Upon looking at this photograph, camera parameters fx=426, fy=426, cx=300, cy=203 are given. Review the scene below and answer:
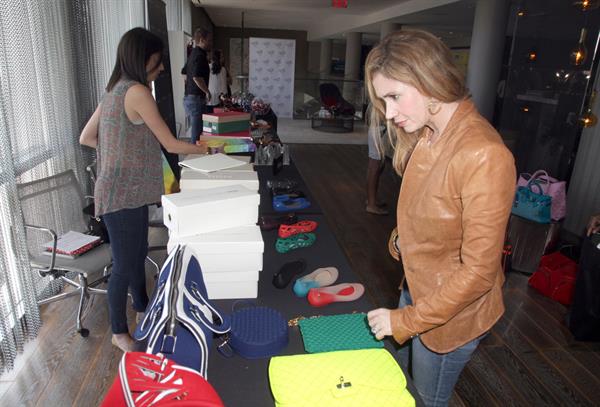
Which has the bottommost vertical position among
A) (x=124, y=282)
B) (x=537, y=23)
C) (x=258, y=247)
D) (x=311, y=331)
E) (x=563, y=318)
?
(x=563, y=318)

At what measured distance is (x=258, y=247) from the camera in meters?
1.34

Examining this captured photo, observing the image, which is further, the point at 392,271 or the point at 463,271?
the point at 392,271

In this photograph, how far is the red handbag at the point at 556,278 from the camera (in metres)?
2.99

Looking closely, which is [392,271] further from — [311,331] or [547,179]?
[311,331]

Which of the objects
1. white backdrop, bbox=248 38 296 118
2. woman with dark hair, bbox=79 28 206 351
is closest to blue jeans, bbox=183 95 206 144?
woman with dark hair, bbox=79 28 206 351

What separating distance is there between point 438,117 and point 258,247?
25.9 inches

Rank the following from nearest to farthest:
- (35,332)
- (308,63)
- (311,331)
A: (311,331), (35,332), (308,63)

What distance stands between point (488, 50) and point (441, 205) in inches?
211

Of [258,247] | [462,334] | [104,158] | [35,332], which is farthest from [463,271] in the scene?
[35,332]

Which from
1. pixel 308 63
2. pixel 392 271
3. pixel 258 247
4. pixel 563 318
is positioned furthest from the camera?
pixel 308 63

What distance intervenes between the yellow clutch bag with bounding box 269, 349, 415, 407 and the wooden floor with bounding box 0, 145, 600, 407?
1.34m

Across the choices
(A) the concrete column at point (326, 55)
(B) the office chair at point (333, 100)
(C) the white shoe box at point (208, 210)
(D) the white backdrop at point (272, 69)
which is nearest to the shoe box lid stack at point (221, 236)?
(C) the white shoe box at point (208, 210)

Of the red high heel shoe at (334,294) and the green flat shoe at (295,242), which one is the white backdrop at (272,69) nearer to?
the green flat shoe at (295,242)

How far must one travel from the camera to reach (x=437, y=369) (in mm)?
1171
